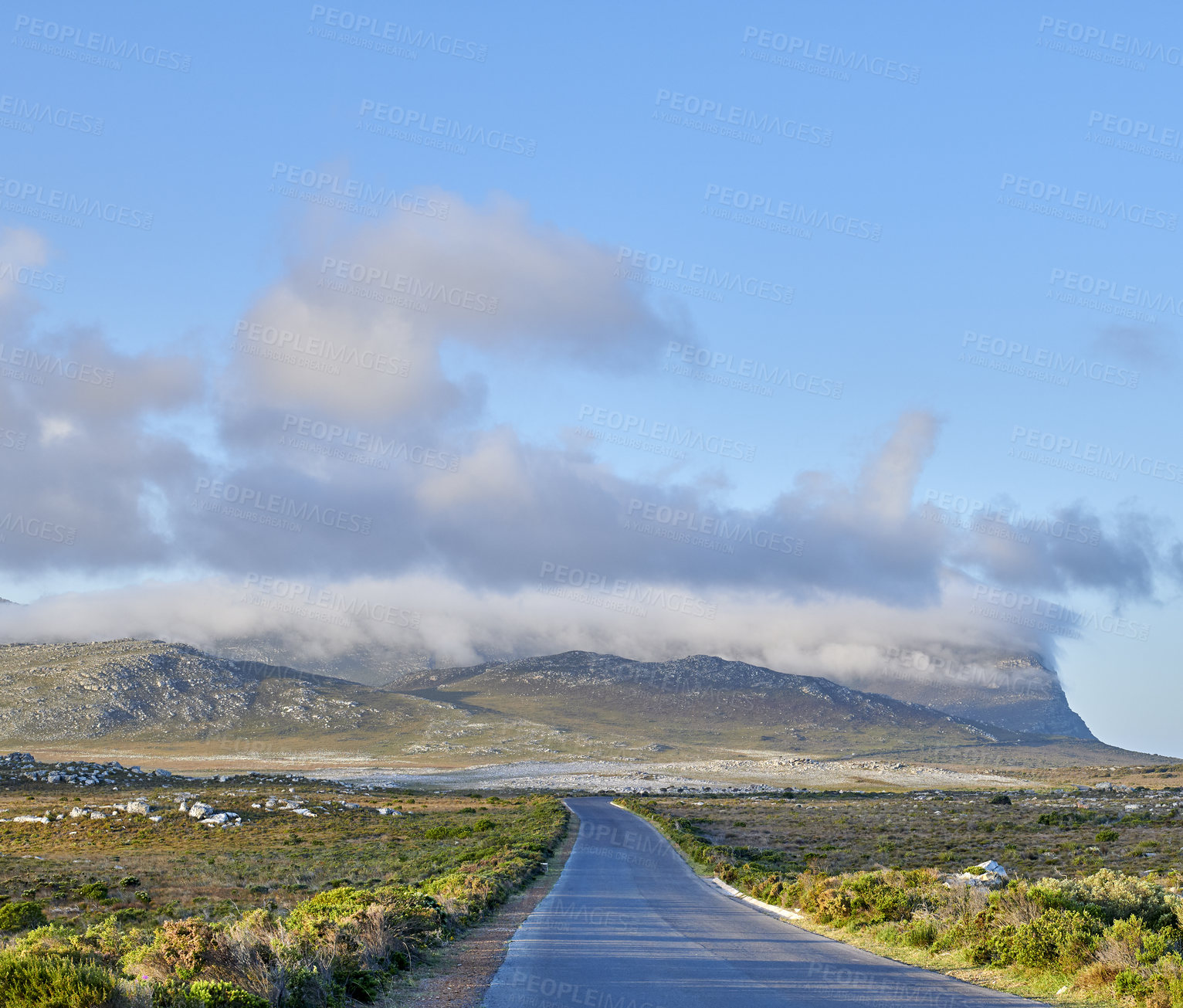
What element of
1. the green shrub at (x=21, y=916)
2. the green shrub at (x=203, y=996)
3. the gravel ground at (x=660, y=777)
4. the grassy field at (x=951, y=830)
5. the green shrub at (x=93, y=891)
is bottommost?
the gravel ground at (x=660, y=777)

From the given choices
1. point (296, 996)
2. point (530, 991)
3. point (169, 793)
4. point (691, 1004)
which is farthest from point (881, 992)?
point (169, 793)

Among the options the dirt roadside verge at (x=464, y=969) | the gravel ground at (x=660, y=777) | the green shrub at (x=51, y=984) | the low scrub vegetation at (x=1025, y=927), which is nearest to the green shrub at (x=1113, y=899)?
the low scrub vegetation at (x=1025, y=927)

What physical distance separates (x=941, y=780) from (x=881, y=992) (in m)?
164

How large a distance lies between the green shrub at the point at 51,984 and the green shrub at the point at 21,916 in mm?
21423

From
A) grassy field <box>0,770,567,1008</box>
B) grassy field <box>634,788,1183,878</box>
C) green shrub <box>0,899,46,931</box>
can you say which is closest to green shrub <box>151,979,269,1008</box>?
grassy field <box>0,770,567,1008</box>

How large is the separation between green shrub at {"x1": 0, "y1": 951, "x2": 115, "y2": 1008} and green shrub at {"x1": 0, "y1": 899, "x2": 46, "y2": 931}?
21.4 metres

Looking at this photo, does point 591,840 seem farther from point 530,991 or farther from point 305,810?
point 530,991

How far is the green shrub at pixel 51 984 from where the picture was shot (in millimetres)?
8648

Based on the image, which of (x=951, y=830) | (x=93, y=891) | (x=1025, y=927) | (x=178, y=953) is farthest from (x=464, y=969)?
(x=951, y=830)

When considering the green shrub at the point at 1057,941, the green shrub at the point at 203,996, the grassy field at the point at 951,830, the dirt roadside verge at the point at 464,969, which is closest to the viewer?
the green shrub at the point at 203,996

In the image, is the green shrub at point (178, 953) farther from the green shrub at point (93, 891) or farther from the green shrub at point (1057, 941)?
the green shrub at point (93, 891)

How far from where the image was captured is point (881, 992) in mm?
14250

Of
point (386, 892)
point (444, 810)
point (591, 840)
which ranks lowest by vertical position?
point (444, 810)

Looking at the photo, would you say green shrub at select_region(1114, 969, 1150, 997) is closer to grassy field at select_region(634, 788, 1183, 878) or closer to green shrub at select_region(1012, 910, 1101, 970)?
green shrub at select_region(1012, 910, 1101, 970)
